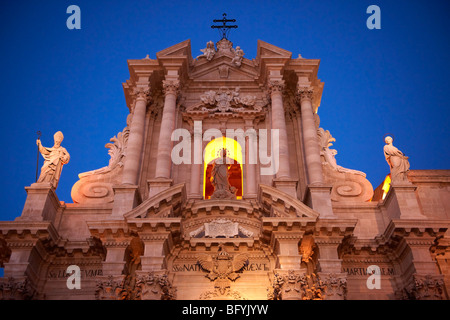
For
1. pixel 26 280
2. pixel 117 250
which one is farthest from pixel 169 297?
pixel 26 280

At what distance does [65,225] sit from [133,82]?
26.2 ft

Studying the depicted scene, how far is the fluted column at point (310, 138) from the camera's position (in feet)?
63.1

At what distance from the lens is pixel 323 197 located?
59.1ft

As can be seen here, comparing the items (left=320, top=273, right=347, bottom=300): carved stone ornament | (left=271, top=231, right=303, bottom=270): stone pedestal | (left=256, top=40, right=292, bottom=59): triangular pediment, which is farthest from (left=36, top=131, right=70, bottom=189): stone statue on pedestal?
(left=320, top=273, right=347, bottom=300): carved stone ornament

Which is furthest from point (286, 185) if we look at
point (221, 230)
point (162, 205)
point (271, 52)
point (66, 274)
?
point (66, 274)

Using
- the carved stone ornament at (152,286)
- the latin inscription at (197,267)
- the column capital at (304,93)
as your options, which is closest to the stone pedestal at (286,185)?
the latin inscription at (197,267)

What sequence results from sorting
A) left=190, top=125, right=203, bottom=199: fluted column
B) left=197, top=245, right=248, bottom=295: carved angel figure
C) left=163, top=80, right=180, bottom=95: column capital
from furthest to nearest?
left=163, top=80, right=180, bottom=95: column capital < left=190, top=125, right=203, bottom=199: fluted column < left=197, top=245, right=248, bottom=295: carved angel figure

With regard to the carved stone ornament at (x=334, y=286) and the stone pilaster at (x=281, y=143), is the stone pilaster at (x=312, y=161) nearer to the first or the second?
the stone pilaster at (x=281, y=143)

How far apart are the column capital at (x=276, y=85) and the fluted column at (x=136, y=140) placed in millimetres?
5547

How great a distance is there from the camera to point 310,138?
66.8 feet

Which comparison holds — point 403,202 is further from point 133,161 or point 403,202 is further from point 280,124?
point 133,161

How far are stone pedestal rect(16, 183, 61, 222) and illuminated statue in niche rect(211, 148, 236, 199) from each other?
238 inches

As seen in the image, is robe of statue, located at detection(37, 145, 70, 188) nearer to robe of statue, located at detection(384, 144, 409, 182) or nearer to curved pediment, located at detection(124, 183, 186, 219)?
curved pediment, located at detection(124, 183, 186, 219)

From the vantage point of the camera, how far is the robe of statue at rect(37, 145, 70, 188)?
18484mm
